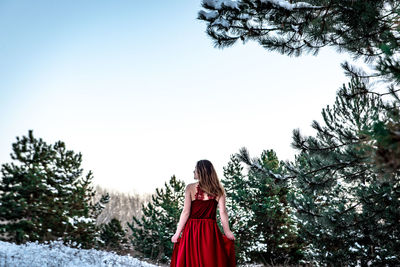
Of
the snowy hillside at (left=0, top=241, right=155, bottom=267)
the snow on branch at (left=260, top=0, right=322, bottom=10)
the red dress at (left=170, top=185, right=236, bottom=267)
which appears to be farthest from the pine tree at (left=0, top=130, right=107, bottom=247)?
the snow on branch at (left=260, top=0, right=322, bottom=10)

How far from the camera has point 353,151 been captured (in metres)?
4.39

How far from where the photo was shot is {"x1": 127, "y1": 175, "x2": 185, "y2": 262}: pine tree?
1911 cm

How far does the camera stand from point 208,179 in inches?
178

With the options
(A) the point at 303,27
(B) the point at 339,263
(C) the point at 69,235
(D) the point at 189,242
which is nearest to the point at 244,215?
(C) the point at 69,235

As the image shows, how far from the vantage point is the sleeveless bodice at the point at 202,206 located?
4.58 m

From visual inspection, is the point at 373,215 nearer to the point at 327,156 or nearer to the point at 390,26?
the point at 327,156

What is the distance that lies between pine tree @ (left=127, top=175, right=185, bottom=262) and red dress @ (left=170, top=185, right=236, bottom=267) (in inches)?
580

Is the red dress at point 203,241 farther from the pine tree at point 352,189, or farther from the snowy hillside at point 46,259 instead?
the snowy hillside at point 46,259

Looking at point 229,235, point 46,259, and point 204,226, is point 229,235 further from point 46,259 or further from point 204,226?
point 46,259

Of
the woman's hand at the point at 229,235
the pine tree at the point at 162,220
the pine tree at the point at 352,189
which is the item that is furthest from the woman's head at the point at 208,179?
the pine tree at the point at 162,220

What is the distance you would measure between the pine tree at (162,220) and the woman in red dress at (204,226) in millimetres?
14746

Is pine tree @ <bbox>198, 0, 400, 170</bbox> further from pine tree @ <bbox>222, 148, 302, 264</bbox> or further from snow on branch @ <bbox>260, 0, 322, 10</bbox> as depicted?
pine tree @ <bbox>222, 148, 302, 264</bbox>

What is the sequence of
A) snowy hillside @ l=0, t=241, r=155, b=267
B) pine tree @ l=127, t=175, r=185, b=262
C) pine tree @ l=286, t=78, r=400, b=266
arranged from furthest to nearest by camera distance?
pine tree @ l=127, t=175, r=185, b=262, snowy hillside @ l=0, t=241, r=155, b=267, pine tree @ l=286, t=78, r=400, b=266

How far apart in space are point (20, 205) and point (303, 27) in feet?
46.0
